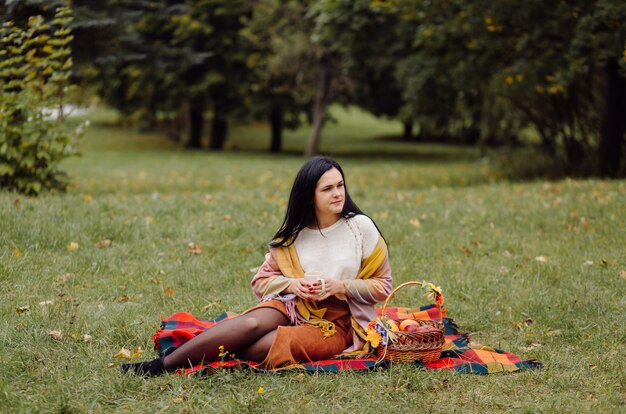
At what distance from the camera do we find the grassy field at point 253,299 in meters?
3.68

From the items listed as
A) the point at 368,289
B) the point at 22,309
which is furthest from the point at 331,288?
the point at 22,309

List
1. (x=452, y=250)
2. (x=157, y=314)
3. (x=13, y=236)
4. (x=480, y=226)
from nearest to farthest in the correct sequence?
(x=157, y=314) → (x=13, y=236) → (x=452, y=250) → (x=480, y=226)

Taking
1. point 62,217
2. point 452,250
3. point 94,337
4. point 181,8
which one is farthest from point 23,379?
point 181,8

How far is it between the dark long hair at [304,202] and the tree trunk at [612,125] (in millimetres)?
9756

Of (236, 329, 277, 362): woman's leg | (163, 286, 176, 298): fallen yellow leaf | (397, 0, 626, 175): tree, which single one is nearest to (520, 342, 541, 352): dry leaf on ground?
(236, 329, 277, 362): woman's leg

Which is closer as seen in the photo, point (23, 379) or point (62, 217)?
point (23, 379)

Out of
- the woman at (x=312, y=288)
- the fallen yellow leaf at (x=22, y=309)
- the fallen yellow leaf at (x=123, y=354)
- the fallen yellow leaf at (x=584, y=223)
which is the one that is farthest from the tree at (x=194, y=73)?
the fallen yellow leaf at (x=123, y=354)

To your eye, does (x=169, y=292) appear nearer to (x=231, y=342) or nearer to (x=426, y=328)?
(x=231, y=342)

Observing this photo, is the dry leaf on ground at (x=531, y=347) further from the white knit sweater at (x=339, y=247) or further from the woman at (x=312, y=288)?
the white knit sweater at (x=339, y=247)

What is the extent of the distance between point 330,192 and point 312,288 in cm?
60

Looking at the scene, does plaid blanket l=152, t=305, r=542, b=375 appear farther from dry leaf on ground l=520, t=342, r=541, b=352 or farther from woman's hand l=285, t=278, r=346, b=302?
woman's hand l=285, t=278, r=346, b=302

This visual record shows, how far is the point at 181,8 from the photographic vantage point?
13.8m

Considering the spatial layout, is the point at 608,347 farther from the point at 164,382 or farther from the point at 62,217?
the point at 62,217

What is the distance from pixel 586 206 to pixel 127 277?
5.56 m
